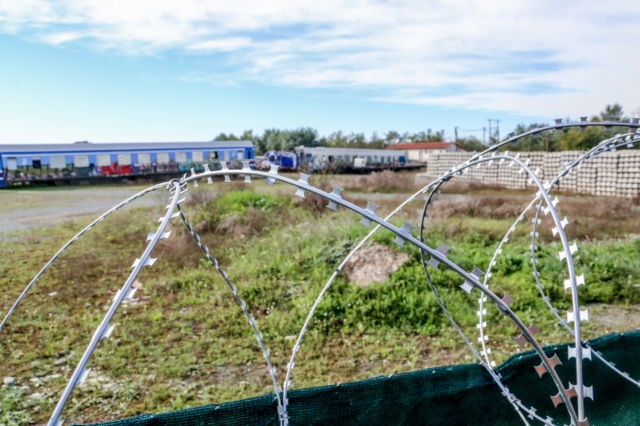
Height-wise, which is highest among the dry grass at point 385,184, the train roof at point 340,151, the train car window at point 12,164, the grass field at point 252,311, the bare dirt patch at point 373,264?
the train roof at point 340,151

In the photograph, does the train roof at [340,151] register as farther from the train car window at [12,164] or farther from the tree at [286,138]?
the train car window at [12,164]

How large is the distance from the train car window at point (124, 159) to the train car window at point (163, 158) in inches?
55.0

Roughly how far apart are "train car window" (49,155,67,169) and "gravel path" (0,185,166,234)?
1023 mm

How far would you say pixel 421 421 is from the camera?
10.0 feet

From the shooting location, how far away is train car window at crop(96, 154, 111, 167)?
2364 centimetres

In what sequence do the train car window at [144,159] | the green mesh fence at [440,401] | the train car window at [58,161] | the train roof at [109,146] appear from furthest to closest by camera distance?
1. the train car window at [144,159]
2. the train car window at [58,161]
3. the train roof at [109,146]
4. the green mesh fence at [440,401]

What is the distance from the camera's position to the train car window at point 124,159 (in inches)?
951

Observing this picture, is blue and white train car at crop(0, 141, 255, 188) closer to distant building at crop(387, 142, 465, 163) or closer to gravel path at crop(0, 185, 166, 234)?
gravel path at crop(0, 185, 166, 234)

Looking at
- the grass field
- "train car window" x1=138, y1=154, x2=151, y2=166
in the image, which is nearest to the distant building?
"train car window" x1=138, y1=154, x2=151, y2=166

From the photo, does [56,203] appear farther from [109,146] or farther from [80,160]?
[109,146]

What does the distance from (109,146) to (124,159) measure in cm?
91

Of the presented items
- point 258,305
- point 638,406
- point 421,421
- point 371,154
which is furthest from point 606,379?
point 371,154

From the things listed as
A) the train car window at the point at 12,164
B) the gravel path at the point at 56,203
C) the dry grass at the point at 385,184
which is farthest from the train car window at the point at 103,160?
the dry grass at the point at 385,184

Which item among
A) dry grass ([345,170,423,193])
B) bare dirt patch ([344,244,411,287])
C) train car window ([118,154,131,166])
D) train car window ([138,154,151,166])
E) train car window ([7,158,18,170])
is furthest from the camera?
train car window ([138,154,151,166])
